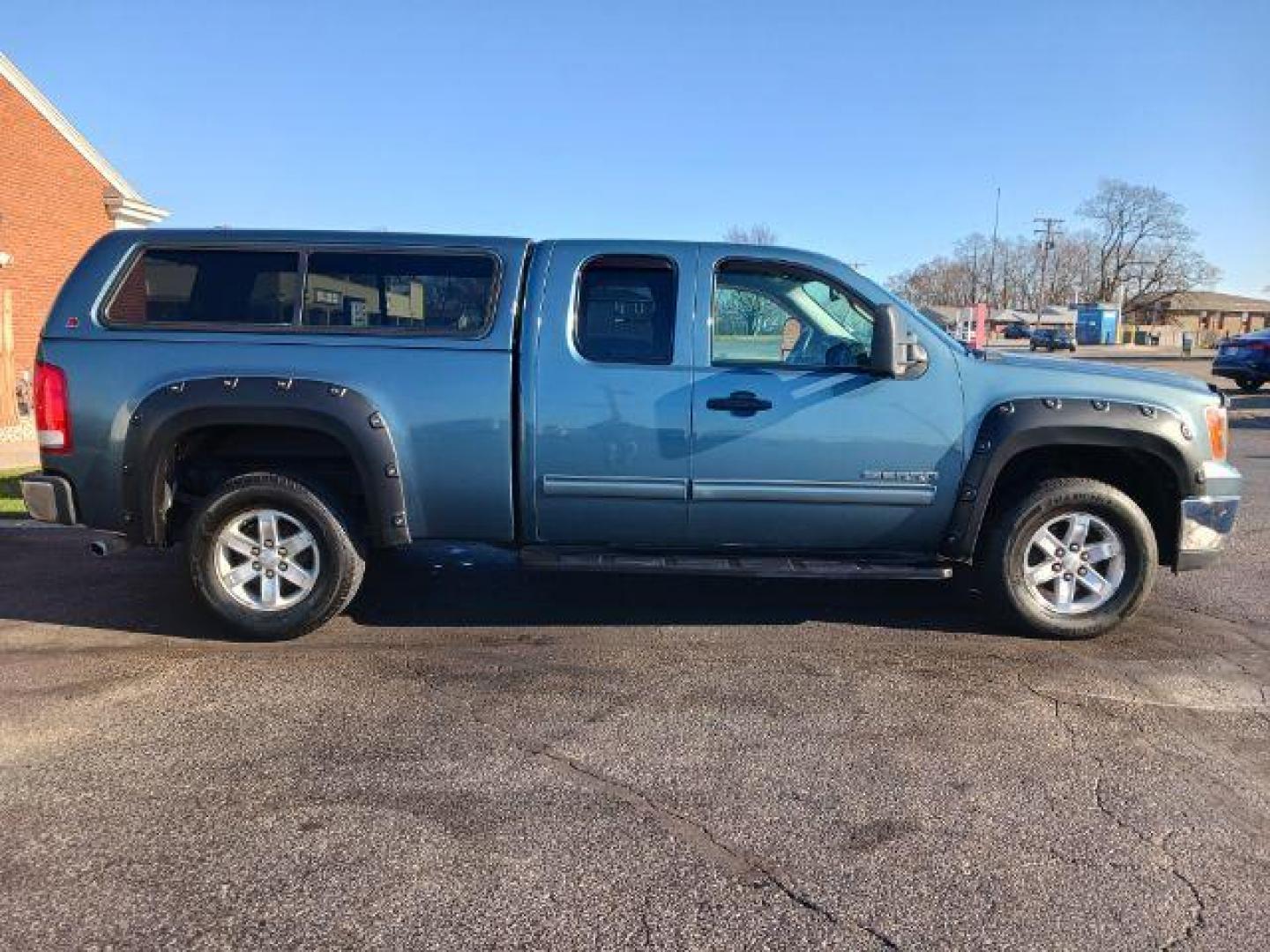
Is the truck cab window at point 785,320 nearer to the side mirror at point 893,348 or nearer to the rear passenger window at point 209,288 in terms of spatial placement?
the side mirror at point 893,348

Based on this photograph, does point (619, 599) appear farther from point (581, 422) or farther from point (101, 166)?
point (101, 166)

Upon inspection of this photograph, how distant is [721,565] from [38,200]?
56.2 ft

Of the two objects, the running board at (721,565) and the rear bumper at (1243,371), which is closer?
the running board at (721,565)

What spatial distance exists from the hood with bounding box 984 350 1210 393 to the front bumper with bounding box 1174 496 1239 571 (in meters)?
0.58

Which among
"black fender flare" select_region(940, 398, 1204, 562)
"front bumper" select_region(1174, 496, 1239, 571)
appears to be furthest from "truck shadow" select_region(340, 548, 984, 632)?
"front bumper" select_region(1174, 496, 1239, 571)

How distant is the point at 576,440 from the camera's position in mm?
4645

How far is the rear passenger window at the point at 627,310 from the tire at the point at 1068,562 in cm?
197

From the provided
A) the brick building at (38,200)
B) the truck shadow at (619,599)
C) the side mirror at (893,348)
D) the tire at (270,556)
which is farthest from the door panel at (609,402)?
the brick building at (38,200)

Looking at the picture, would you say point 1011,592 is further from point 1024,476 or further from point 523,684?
point 523,684

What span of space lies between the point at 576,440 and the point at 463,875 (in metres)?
2.34

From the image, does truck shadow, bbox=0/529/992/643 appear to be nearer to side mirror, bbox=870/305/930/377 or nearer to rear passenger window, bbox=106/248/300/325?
side mirror, bbox=870/305/930/377

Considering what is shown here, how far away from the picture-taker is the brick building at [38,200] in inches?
626

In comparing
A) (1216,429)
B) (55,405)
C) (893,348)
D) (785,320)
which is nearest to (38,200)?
(55,405)

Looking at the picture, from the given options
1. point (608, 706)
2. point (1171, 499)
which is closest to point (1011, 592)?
point (1171, 499)
